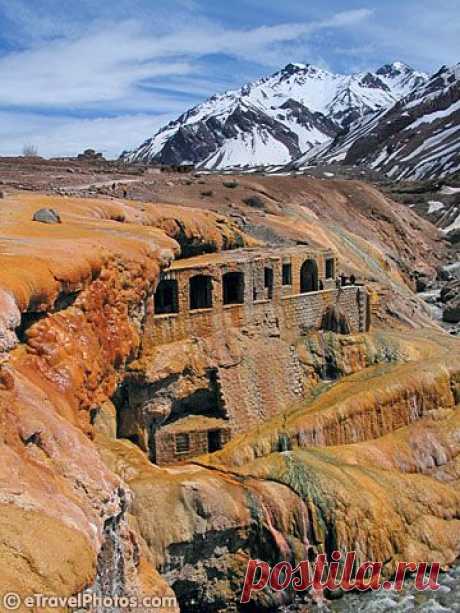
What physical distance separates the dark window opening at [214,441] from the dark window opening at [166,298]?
17.7 feet

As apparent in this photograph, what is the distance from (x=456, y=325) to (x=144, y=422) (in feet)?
106

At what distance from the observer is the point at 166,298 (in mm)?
31406

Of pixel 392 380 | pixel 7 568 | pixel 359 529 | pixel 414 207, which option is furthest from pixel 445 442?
pixel 414 207

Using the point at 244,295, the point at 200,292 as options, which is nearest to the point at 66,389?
the point at 200,292

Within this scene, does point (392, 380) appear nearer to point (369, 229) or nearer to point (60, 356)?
point (60, 356)

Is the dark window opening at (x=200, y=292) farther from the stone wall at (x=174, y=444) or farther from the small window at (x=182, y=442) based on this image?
the small window at (x=182, y=442)

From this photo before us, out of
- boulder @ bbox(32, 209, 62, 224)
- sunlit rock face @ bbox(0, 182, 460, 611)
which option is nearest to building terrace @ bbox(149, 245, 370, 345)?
sunlit rock face @ bbox(0, 182, 460, 611)

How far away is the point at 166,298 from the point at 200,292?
188cm

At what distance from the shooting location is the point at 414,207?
10769cm

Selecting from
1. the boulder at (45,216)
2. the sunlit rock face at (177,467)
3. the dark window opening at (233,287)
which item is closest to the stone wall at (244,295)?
the dark window opening at (233,287)

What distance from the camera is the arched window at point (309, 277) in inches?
1476

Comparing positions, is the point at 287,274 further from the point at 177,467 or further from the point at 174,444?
the point at 177,467

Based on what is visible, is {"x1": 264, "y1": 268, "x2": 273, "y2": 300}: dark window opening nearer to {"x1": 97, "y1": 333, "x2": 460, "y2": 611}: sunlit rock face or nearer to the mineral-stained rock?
{"x1": 97, "y1": 333, "x2": 460, "y2": 611}: sunlit rock face

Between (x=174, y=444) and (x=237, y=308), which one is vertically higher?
(x=237, y=308)
